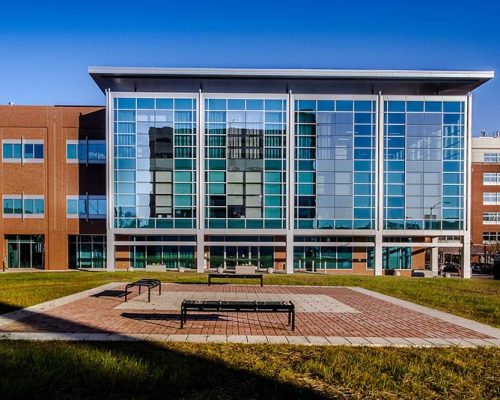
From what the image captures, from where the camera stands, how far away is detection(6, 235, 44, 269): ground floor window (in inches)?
1532

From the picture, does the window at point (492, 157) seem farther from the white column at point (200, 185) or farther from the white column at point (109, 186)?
the white column at point (109, 186)

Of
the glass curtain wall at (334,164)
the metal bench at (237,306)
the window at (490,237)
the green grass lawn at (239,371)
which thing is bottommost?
the window at (490,237)

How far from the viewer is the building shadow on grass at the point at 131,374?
19.6 ft

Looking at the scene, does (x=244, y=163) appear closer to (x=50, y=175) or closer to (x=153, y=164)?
(x=153, y=164)

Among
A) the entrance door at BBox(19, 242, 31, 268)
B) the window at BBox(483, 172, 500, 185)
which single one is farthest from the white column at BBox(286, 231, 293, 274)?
the window at BBox(483, 172, 500, 185)

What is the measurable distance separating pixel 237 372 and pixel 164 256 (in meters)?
32.3

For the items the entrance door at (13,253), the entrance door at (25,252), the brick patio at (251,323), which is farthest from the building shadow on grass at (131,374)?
the entrance door at (13,253)

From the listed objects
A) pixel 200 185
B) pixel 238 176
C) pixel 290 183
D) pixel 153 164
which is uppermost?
pixel 153 164

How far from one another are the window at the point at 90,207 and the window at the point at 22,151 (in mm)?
5491

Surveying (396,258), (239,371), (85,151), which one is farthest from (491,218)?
(239,371)

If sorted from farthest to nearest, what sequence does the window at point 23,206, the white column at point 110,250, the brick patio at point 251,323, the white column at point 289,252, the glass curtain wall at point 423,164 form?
the window at point 23,206 < the glass curtain wall at point 423,164 < the white column at point 289,252 < the white column at point 110,250 < the brick patio at point 251,323

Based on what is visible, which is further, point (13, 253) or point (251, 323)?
point (13, 253)

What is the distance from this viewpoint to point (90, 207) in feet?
125

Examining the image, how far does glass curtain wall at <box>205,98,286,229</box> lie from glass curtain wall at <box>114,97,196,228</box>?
193 cm
